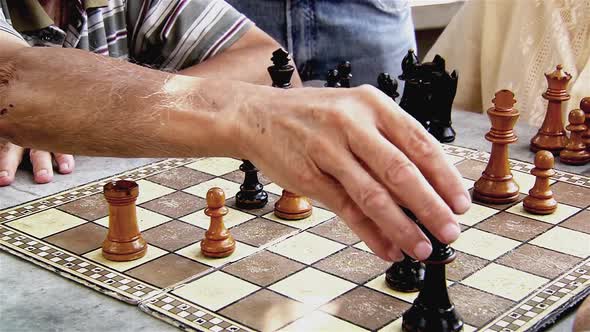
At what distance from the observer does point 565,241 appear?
1.54 meters

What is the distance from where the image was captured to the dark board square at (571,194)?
1.74 metres

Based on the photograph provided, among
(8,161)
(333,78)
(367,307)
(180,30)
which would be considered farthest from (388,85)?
(8,161)

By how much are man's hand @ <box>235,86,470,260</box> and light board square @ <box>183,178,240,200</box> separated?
0.70 m

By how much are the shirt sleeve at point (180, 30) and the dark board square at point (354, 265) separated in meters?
A: 1.09

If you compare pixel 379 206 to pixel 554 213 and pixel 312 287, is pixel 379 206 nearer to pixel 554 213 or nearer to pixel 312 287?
pixel 312 287

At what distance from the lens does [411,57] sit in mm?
2014

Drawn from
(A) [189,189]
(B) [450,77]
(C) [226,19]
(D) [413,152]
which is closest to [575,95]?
(B) [450,77]

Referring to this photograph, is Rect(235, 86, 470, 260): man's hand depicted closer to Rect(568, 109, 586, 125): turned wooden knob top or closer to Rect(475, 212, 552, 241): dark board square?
Rect(475, 212, 552, 241): dark board square

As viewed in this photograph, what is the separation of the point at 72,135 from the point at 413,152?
553 mm

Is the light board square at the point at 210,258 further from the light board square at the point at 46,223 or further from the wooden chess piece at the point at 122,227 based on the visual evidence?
the light board square at the point at 46,223

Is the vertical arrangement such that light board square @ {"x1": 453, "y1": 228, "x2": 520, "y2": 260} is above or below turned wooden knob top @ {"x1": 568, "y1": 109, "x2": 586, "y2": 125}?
below

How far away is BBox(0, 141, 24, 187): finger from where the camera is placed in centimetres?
190

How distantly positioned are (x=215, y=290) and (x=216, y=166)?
632 millimetres

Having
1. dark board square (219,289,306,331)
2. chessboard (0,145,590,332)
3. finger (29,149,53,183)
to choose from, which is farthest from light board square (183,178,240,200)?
dark board square (219,289,306,331)
